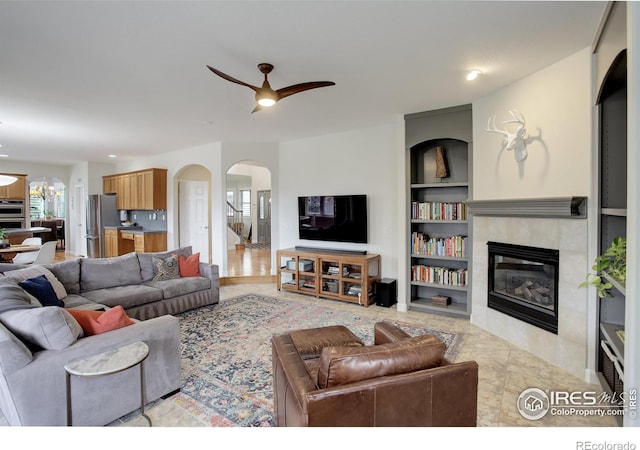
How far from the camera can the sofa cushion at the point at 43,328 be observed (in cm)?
197

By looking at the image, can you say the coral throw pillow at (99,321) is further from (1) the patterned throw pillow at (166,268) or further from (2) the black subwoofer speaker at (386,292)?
(2) the black subwoofer speaker at (386,292)

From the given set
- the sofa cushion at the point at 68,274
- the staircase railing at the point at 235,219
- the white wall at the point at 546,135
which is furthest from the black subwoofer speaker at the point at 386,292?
the staircase railing at the point at 235,219

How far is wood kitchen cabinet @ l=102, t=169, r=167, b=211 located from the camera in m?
7.27

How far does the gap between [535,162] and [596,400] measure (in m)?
2.01

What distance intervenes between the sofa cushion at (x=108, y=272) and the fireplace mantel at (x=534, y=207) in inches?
167

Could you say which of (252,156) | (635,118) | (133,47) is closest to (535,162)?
(635,118)

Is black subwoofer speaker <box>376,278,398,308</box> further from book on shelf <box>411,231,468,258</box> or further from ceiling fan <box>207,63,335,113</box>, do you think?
ceiling fan <box>207,63,335,113</box>

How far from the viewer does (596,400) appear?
7.84ft

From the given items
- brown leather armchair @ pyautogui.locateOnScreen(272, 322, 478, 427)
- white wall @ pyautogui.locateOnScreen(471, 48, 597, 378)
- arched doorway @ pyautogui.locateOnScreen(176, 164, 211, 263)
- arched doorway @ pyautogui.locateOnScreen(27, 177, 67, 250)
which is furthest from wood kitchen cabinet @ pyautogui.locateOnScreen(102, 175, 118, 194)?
brown leather armchair @ pyautogui.locateOnScreen(272, 322, 478, 427)

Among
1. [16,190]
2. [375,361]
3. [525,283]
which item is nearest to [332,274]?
[525,283]

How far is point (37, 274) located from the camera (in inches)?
129

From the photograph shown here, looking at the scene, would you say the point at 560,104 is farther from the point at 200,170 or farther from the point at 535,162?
the point at 200,170
